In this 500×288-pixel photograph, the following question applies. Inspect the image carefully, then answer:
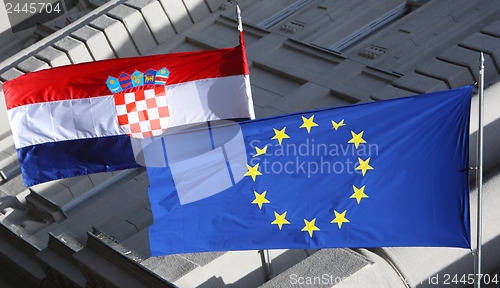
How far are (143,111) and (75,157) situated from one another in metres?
1.38

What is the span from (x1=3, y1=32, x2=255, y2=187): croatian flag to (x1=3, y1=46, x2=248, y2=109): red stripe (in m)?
0.02

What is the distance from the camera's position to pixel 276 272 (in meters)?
14.4

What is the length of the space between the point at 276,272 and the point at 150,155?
283 cm

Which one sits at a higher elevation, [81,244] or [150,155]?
[150,155]

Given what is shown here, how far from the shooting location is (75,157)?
1471 cm

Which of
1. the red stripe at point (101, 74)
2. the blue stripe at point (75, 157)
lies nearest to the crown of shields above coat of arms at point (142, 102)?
the red stripe at point (101, 74)

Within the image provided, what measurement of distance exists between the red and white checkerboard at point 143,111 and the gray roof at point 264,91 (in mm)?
2021

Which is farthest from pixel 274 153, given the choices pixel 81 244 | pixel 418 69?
pixel 418 69

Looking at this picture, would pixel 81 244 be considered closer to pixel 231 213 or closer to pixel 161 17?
pixel 231 213

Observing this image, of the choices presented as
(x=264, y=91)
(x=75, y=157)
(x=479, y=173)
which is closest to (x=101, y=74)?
(x=75, y=157)

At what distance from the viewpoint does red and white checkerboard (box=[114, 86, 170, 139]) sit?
14.4m

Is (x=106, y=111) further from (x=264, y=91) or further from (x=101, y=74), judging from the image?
(x=264, y=91)

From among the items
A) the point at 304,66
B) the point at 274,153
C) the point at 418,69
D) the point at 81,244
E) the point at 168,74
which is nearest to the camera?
the point at 274,153

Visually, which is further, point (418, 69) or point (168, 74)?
point (418, 69)
